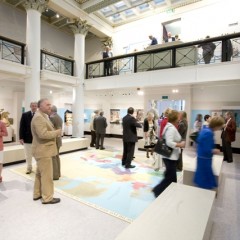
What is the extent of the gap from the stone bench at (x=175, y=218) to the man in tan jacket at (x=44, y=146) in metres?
1.92

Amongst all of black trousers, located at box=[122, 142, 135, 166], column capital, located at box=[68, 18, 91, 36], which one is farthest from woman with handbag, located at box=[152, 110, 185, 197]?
column capital, located at box=[68, 18, 91, 36]

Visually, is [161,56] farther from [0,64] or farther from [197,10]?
[0,64]

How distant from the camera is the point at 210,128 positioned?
9.81 ft

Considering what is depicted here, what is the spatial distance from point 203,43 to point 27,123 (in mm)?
6841

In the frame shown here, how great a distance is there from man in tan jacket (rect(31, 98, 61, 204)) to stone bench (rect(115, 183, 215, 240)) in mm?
1924

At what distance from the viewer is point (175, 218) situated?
2096 mm

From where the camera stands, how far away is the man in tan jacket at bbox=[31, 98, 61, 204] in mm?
3168

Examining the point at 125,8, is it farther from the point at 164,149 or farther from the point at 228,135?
the point at 164,149

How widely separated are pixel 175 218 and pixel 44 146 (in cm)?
230

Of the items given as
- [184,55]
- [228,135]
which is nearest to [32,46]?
[184,55]

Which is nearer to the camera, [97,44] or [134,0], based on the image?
[134,0]

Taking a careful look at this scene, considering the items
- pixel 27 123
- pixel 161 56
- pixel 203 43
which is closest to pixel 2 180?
pixel 27 123

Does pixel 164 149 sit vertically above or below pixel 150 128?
below

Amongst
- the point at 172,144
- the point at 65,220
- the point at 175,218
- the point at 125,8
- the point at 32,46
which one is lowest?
the point at 65,220
